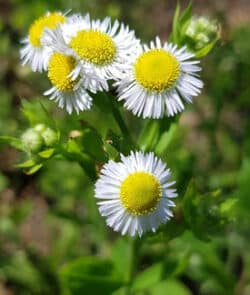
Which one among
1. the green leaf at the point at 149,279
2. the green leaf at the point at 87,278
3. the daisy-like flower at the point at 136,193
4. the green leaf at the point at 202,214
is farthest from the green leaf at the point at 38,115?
the green leaf at the point at 149,279

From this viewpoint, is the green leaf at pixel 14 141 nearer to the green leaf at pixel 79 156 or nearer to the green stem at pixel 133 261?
the green leaf at pixel 79 156

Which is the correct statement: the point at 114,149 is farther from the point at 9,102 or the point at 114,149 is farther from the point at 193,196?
the point at 9,102

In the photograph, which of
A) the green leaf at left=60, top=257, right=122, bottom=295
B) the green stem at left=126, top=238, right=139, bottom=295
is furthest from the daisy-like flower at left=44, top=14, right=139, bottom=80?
the green leaf at left=60, top=257, right=122, bottom=295

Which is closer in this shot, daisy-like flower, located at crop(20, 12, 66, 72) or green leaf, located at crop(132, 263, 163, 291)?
daisy-like flower, located at crop(20, 12, 66, 72)

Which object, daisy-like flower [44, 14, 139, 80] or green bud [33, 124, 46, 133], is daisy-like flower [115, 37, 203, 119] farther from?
green bud [33, 124, 46, 133]

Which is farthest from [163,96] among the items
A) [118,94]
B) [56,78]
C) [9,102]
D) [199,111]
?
[9,102]
